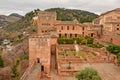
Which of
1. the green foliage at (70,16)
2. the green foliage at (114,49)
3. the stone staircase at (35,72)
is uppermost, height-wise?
the green foliage at (70,16)

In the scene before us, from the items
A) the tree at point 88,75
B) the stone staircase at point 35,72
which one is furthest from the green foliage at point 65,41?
the tree at point 88,75

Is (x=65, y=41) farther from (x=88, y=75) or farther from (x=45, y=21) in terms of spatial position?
(x=88, y=75)

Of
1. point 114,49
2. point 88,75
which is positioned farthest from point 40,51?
point 114,49

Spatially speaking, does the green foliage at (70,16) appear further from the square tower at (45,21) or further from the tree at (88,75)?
the tree at (88,75)

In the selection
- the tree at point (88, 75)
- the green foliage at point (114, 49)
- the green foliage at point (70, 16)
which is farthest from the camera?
the green foliage at point (70, 16)

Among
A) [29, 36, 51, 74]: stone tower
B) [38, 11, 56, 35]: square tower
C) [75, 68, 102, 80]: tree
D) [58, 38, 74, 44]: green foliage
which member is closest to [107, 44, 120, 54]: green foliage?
[58, 38, 74, 44]: green foliage

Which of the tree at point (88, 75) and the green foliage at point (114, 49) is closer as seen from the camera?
the tree at point (88, 75)

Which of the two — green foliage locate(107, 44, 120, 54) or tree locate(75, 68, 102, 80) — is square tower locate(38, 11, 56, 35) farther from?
tree locate(75, 68, 102, 80)

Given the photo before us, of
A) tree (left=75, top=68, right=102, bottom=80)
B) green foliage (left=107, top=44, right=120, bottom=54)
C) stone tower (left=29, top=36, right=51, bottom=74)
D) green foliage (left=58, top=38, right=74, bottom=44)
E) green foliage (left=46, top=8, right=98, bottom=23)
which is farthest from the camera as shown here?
green foliage (left=46, top=8, right=98, bottom=23)

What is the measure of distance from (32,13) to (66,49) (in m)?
61.8

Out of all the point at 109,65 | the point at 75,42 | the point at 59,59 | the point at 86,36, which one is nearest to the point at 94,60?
the point at 109,65

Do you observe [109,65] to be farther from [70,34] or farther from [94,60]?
[70,34]

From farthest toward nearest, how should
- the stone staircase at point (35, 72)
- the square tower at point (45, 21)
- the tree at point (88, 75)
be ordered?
the square tower at point (45, 21), the stone staircase at point (35, 72), the tree at point (88, 75)

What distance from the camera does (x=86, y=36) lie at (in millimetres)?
40344
